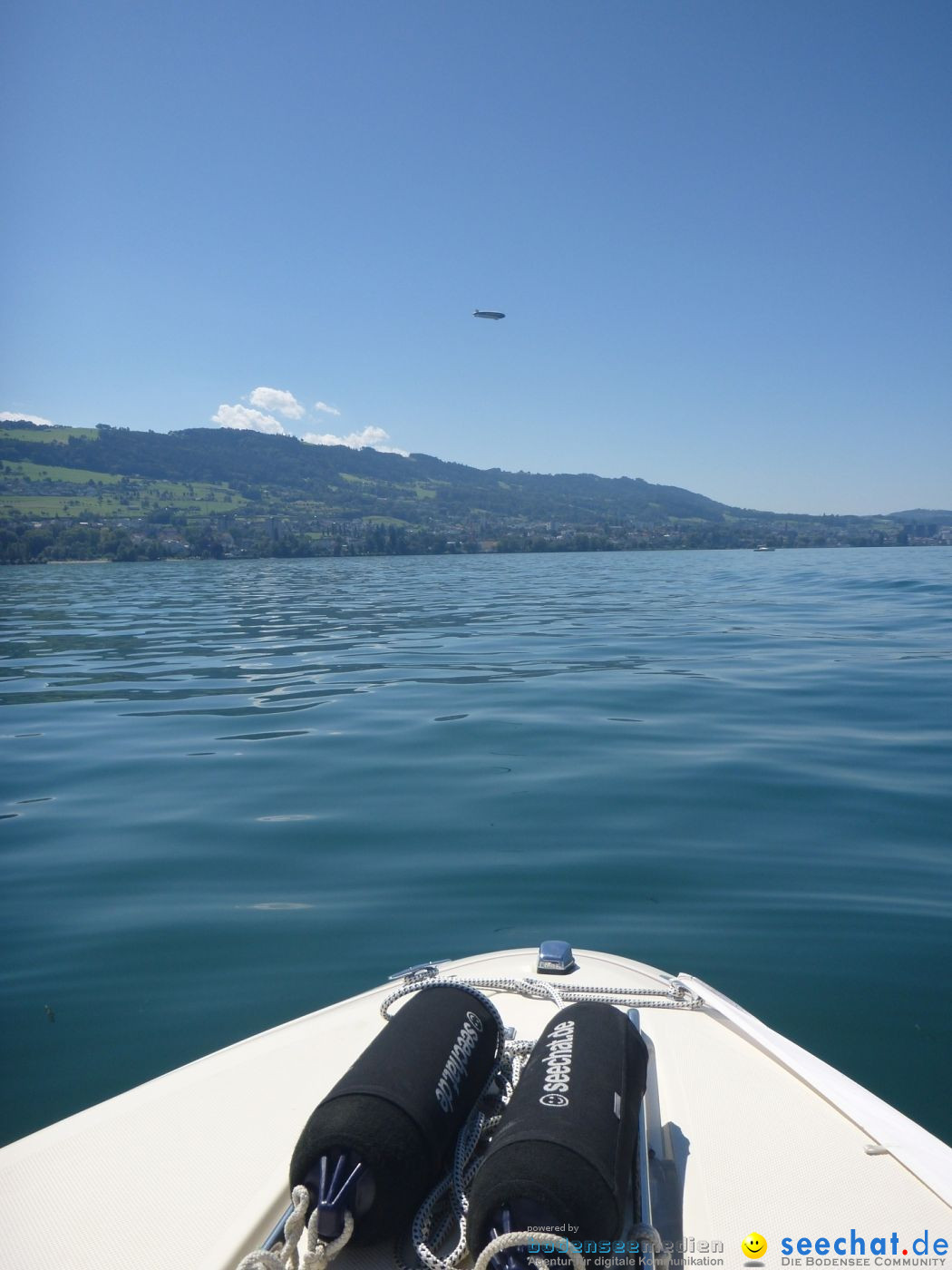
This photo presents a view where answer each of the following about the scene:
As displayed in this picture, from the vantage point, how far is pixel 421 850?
550 centimetres

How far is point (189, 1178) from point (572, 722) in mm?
6970

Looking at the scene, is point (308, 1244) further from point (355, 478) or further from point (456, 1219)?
point (355, 478)

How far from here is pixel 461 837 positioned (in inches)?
226

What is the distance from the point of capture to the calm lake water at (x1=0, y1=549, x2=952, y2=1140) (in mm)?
3760

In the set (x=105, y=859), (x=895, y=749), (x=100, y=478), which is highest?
(x=100, y=478)

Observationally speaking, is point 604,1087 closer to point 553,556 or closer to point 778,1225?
point 778,1225

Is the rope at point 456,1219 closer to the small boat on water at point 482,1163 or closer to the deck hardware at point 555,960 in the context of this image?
the small boat on water at point 482,1163

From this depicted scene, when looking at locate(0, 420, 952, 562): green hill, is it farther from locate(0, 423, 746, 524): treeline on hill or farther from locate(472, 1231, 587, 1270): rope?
locate(472, 1231, 587, 1270): rope

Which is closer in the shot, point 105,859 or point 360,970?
point 360,970

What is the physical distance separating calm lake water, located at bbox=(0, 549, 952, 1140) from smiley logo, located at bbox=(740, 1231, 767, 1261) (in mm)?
1501

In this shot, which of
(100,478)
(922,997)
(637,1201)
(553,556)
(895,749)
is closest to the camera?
(637,1201)

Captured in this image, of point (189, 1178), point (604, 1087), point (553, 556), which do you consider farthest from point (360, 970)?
point (553, 556)

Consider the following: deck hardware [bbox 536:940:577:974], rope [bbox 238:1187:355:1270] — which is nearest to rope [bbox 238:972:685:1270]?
rope [bbox 238:1187:355:1270]

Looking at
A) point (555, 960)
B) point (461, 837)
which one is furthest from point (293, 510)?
point (555, 960)
